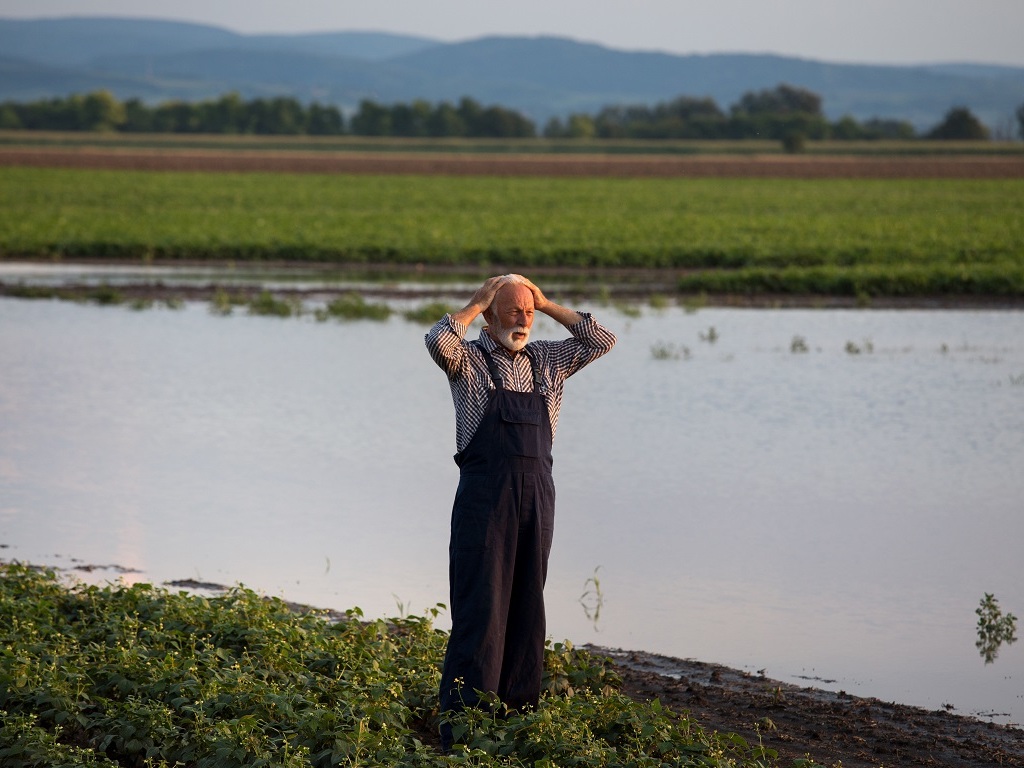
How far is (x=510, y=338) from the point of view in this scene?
560 centimetres

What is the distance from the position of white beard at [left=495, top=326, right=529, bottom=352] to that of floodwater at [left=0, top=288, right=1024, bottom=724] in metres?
2.53

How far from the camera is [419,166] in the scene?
272 ft

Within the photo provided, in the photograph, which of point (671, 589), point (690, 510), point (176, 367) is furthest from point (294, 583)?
point (176, 367)

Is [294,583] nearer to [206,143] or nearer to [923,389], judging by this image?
[923,389]

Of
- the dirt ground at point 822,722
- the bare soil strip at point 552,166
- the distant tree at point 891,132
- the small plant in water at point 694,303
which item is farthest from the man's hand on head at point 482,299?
the distant tree at point 891,132

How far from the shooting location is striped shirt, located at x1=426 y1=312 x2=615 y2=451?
550cm

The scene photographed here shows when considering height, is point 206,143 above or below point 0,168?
above

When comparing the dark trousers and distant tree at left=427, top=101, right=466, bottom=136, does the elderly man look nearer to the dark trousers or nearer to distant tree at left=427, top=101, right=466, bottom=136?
the dark trousers

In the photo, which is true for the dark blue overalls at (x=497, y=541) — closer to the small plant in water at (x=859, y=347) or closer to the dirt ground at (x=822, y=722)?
the dirt ground at (x=822, y=722)

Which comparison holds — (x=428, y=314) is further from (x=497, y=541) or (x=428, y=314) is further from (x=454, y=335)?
(x=497, y=541)

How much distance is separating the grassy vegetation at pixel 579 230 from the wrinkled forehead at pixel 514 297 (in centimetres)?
1958

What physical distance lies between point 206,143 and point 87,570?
391 ft

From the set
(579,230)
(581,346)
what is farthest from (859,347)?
(579,230)

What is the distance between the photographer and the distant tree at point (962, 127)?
438 feet
